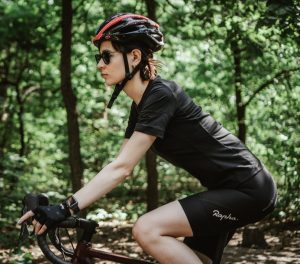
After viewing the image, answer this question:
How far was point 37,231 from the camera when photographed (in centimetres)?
230

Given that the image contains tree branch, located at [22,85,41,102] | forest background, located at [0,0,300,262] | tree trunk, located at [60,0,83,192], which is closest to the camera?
tree trunk, located at [60,0,83,192]

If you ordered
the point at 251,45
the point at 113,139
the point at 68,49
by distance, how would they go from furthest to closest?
the point at 113,139, the point at 251,45, the point at 68,49

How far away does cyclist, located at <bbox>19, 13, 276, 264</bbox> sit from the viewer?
7.94 ft

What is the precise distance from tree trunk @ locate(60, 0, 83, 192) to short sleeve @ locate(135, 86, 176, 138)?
4.38 m

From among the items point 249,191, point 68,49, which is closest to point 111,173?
point 249,191

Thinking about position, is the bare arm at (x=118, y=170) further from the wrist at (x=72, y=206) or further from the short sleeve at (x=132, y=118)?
the short sleeve at (x=132, y=118)

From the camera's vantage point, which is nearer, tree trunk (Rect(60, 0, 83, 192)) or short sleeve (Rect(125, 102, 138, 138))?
short sleeve (Rect(125, 102, 138, 138))

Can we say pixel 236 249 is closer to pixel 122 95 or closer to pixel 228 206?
pixel 228 206

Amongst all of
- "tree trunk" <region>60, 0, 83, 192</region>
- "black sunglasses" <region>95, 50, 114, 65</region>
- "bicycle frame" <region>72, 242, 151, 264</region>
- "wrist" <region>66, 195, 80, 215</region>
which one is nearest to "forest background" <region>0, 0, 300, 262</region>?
"tree trunk" <region>60, 0, 83, 192</region>

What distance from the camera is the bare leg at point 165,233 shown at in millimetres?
2410

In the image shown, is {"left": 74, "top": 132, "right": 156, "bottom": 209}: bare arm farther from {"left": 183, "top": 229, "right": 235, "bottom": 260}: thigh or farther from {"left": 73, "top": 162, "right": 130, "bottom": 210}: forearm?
{"left": 183, "top": 229, "right": 235, "bottom": 260}: thigh

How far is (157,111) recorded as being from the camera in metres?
2.48

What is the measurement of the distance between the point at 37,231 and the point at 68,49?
488 cm

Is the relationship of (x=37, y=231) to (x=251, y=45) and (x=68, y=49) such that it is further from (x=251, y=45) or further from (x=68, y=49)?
(x=251, y=45)
